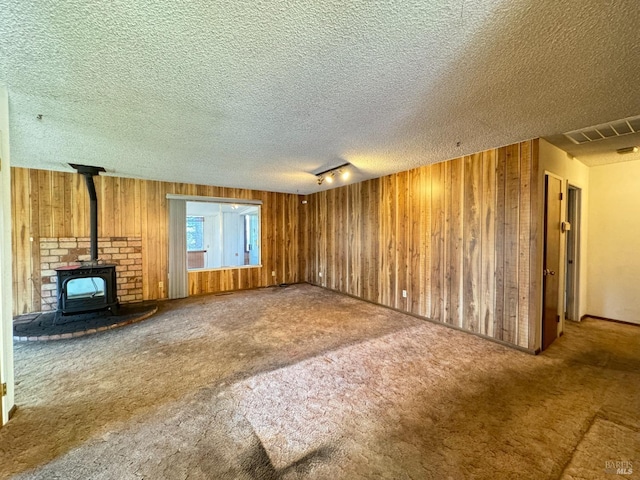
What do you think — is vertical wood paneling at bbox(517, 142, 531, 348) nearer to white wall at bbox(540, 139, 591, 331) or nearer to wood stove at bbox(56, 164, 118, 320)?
white wall at bbox(540, 139, 591, 331)

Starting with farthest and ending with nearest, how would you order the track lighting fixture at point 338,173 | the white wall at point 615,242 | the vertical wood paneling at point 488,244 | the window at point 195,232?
the window at point 195,232 → the track lighting fixture at point 338,173 → the white wall at point 615,242 → the vertical wood paneling at point 488,244

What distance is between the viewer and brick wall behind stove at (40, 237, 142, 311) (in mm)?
4148

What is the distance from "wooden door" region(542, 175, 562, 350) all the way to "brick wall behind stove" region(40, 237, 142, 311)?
21.1ft

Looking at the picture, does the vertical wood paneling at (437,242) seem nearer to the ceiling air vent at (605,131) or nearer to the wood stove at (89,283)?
the ceiling air vent at (605,131)

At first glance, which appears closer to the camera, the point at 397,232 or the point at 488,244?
the point at 488,244

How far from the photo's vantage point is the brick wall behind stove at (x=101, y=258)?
13.6ft

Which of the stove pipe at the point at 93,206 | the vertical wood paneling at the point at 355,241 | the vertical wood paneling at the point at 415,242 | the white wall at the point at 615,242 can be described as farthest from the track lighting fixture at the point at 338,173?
the white wall at the point at 615,242

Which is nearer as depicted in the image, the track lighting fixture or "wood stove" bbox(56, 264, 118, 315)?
"wood stove" bbox(56, 264, 118, 315)

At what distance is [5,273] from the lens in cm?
178

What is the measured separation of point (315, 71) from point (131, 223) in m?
4.91

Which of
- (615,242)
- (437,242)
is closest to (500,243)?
(437,242)

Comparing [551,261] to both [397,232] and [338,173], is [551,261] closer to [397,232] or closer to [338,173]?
[397,232]

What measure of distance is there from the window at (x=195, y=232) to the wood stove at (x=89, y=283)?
3075 mm

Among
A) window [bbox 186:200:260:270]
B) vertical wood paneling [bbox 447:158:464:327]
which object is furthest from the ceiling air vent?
window [bbox 186:200:260:270]
